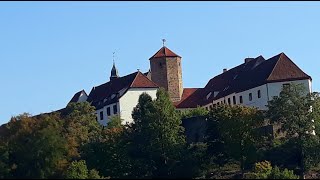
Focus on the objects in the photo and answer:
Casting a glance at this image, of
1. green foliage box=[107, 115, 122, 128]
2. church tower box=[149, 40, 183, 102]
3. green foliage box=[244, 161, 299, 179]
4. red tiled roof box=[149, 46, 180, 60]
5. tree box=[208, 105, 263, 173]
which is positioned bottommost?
green foliage box=[244, 161, 299, 179]

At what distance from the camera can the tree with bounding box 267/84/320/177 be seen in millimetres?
67562

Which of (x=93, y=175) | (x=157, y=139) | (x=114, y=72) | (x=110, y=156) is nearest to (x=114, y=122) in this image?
(x=157, y=139)

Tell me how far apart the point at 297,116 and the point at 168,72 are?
99.5ft

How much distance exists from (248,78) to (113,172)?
2508 cm

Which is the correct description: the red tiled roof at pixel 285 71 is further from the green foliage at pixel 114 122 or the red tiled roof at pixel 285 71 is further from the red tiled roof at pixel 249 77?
the green foliage at pixel 114 122

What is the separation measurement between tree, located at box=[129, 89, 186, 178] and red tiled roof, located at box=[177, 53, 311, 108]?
14477 mm

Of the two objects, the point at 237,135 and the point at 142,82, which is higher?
the point at 142,82

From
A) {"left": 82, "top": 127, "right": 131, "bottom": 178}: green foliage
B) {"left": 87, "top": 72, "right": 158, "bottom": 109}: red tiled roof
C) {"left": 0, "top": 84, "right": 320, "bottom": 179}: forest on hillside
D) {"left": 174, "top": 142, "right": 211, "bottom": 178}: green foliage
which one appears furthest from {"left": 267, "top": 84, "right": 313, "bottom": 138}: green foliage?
{"left": 87, "top": 72, "right": 158, "bottom": 109}: red tiled roof

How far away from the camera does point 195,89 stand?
9944cm

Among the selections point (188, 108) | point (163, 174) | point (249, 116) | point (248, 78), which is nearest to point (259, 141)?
point (249, 116)

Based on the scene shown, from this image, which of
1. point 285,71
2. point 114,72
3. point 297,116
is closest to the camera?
point 297,116

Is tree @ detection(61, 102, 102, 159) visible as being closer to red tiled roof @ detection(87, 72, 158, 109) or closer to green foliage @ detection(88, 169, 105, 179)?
green foliage @ detection(88, 169, 105, 179)

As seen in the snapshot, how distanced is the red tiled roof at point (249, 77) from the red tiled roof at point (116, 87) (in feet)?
21.6

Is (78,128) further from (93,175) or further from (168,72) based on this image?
(168,72)
